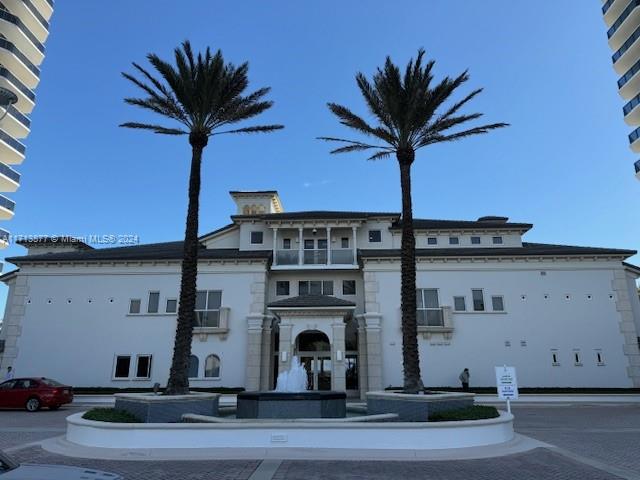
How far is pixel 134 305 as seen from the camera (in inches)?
1053

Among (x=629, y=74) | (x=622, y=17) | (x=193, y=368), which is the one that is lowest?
(x=193, y=368)

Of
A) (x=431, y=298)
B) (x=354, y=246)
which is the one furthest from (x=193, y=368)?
(x=431, y=298)

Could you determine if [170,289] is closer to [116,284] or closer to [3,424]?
[116,284]

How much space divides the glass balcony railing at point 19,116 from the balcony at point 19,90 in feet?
2.72

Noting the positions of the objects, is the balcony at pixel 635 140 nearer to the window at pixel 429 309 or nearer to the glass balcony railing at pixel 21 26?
the window at pixel 429 309

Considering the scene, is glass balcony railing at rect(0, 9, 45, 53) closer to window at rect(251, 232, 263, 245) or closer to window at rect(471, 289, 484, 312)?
window at rect(251, 232, 263, 245)

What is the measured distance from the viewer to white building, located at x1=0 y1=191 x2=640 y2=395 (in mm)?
24859

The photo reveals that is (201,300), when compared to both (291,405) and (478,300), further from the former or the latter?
(478,300)

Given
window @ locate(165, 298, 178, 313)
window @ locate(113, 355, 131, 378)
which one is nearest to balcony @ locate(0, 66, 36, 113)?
window @ locate(165, 298, 178, 313)

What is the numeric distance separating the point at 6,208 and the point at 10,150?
5.79 m

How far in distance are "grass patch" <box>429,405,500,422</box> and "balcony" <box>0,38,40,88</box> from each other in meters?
49.4

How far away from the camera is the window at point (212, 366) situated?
2542cm

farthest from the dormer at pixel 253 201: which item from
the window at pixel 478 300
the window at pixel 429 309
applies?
the window at pixel 478 300

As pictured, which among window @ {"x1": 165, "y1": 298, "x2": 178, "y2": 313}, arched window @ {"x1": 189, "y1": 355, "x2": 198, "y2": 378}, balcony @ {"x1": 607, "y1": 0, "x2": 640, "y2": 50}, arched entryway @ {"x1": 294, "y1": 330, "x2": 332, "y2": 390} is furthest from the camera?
balcony @ {"x1": 607, "y1": 0, "x2": 640, "y2": 50}
